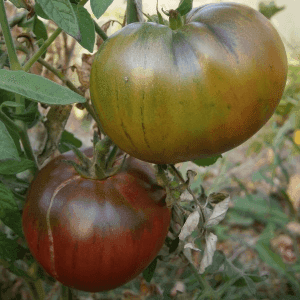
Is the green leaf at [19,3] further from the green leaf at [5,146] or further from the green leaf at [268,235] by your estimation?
the green leaf at [268,235]

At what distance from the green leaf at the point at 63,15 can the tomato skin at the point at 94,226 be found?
250 mm

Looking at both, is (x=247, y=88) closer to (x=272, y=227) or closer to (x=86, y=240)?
(x=86, y=240)

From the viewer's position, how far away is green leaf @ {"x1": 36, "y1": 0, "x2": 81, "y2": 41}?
1.33ft

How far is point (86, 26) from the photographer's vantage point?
0.53 m

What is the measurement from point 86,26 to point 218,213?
0.31 meters

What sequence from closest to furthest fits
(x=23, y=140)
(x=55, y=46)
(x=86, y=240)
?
(x=86, y=240), (x=23, y=140), (x=55, y=46)

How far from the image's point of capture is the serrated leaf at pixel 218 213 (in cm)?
54

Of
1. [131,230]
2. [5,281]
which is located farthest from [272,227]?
[131,230]

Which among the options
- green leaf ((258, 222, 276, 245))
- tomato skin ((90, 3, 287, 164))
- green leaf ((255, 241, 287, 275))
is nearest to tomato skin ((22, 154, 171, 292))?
tomato skin ((90, 3, 287, 164))

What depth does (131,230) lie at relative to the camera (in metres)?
0.57

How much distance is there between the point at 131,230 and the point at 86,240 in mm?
64

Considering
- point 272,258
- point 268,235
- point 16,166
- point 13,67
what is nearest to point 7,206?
point 16,166

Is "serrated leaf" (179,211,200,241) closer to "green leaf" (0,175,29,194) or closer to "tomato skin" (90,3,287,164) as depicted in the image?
"tomato skin" (90,3,287,164)

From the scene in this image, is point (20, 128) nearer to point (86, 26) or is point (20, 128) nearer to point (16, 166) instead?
point (16, 166)
